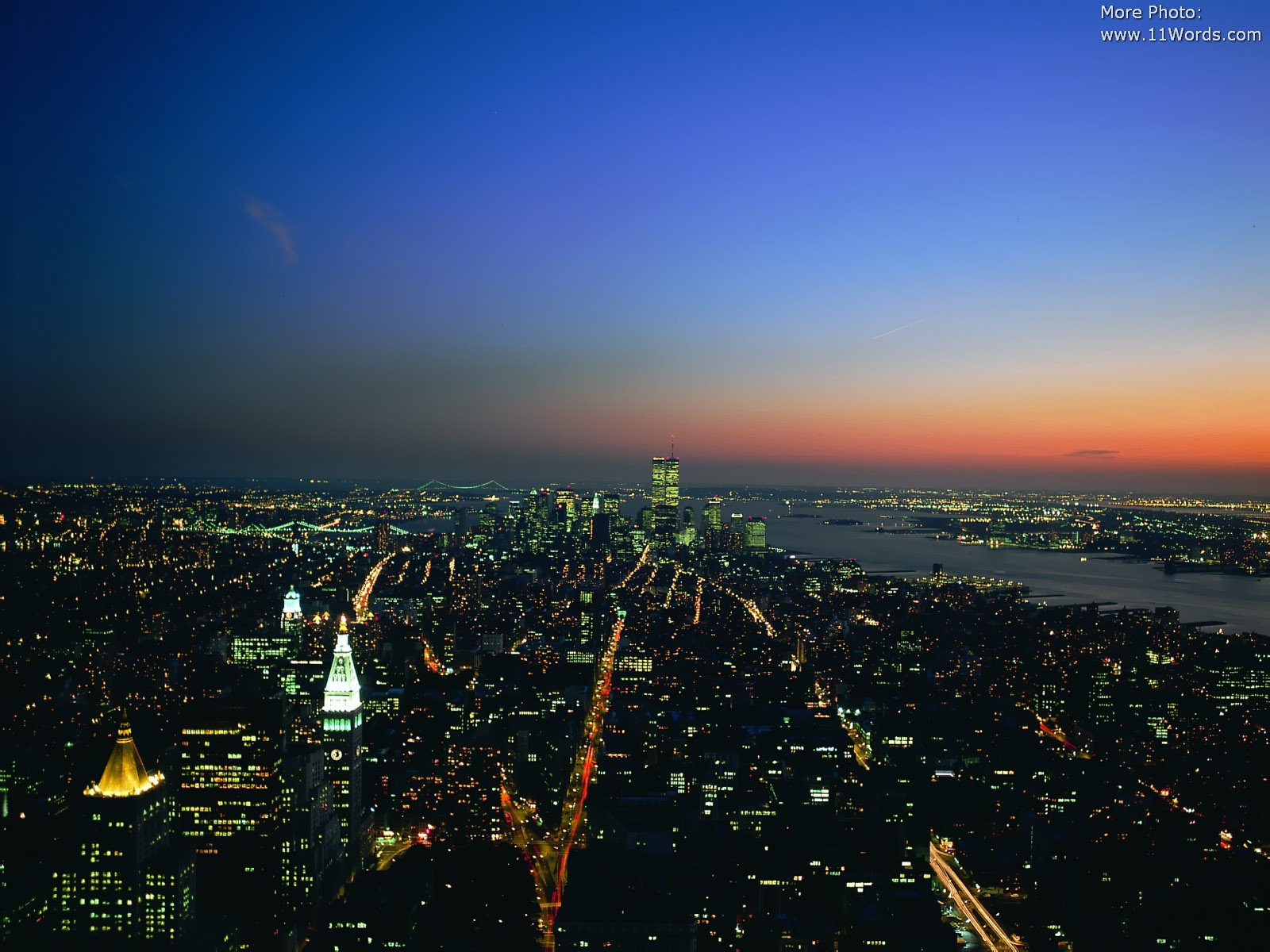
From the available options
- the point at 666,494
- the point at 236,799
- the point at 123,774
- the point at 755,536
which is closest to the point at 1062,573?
the point at 755,536

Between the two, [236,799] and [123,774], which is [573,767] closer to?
[236,799]

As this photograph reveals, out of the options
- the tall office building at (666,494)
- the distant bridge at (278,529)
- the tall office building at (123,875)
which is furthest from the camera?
the tall office building at (666,494)

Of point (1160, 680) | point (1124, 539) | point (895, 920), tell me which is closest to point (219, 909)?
point (895, 920)

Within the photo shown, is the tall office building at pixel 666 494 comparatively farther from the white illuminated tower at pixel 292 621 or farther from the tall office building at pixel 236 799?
the tall office building at pixel 236 799

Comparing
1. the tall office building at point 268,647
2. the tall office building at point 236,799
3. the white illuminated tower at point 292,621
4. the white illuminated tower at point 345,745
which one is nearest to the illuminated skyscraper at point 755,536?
the white illuminated tower at point 292,621

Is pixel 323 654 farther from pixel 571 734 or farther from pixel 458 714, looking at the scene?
pixel 571 734

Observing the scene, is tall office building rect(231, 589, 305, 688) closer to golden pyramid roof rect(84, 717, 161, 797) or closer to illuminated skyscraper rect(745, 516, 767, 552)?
golden pyramid roof rect(84, 717, 161, 797)
